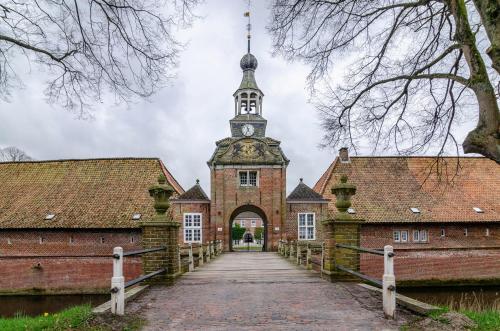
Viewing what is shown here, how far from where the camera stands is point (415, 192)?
27.5 meters

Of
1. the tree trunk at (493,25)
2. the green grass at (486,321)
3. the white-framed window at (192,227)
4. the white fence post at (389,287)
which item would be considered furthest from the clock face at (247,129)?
the green grass at (486,321)

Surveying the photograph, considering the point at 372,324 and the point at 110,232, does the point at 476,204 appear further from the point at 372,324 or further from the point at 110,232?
the point at 372,324

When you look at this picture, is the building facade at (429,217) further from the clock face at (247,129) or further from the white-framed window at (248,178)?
the clock face at (247,129)

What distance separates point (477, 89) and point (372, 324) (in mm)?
4365

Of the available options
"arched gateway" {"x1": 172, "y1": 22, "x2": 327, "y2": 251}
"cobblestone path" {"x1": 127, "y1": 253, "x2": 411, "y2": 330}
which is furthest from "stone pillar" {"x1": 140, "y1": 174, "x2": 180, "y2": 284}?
"arched gateway" {"x1": 172, "y1": 22, "x2": 327, "y2": 251}

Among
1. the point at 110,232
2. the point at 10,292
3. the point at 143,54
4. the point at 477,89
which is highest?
the point at 143,54

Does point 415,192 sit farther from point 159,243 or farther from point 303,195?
point 159,243

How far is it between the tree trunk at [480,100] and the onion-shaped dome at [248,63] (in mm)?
24099

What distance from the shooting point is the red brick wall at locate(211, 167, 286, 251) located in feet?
87.8

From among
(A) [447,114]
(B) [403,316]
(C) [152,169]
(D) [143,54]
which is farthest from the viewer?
(C) [152,169]

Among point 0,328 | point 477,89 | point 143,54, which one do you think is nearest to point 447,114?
point 477,89

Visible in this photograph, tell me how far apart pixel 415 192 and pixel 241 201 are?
11335mm

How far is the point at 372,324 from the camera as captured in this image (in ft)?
16.2

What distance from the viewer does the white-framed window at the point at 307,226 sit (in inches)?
1054
